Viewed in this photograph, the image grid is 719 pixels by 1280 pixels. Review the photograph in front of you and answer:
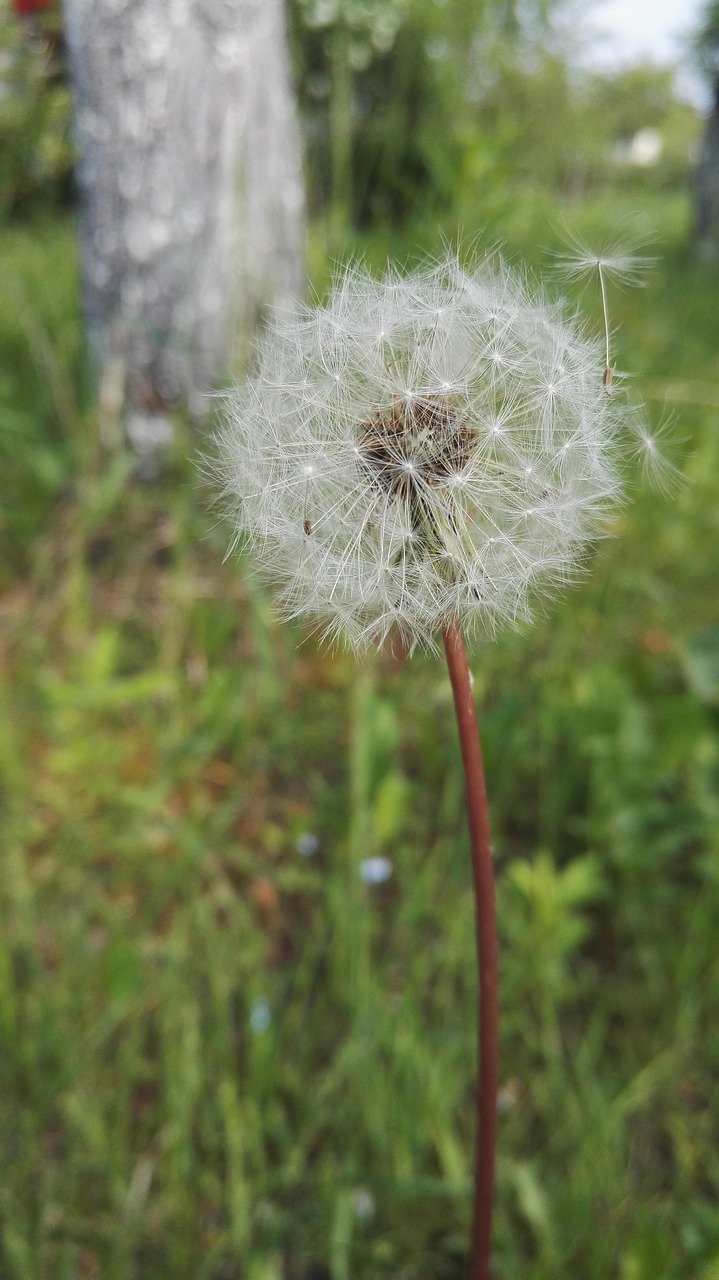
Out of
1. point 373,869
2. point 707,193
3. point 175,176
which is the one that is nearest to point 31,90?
point 175,176

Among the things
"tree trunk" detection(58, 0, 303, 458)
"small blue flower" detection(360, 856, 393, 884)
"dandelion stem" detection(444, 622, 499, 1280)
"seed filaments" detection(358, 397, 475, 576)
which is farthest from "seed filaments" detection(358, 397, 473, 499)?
"tree trunk" detection(58, 0, 303, 458)

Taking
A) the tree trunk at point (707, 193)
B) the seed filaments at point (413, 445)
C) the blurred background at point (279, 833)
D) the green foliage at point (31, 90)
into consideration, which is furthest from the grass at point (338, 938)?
the tree trunk at point (707, 193)

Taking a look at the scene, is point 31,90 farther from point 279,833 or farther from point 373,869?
point 373,869

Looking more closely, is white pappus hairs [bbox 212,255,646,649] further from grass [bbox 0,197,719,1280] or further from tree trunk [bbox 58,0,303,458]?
tree trunk [bbox 58,0,303,458]

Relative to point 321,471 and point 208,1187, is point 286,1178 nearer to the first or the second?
point 208,1187

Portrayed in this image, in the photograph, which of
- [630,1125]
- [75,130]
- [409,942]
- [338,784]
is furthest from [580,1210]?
[75,130]

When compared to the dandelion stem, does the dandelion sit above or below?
above

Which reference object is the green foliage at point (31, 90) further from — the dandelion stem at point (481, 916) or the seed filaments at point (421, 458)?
the dandelion stem at point (481, 916)
